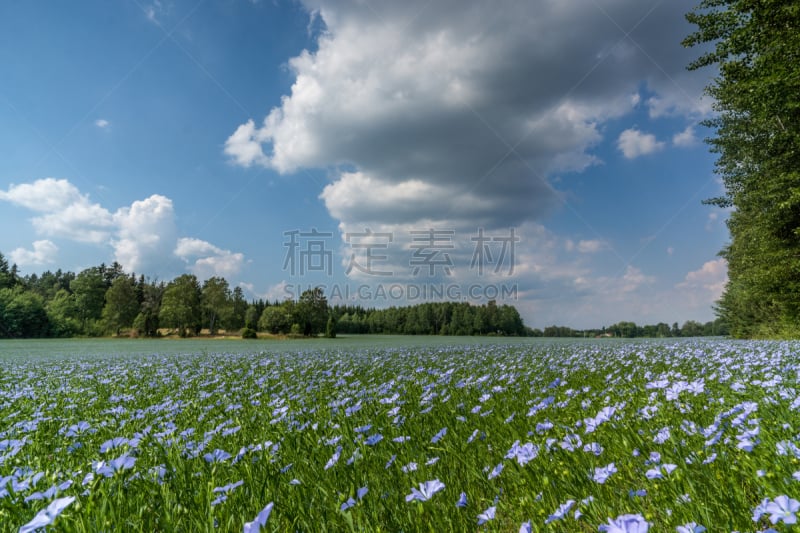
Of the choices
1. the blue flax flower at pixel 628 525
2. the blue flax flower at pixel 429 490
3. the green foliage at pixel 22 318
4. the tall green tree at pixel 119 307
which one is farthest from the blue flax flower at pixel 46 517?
the green foliage at pixel 22 318

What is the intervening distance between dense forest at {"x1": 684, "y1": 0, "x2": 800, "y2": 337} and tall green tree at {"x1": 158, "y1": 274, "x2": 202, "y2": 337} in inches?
2847

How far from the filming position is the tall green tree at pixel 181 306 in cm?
6481

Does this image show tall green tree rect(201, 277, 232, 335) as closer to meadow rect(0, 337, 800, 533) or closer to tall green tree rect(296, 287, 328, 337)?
tall green tree rect(296, 287, 328, 337)

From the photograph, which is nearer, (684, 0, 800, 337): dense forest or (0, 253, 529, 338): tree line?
(684, 0, 800, 337): dense forest

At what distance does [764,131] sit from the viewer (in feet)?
66.8

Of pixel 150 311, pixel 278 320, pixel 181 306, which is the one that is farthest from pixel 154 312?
pixel 278 320

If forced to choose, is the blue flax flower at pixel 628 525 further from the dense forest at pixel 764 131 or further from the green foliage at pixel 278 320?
the green foliage at pixel 278 320

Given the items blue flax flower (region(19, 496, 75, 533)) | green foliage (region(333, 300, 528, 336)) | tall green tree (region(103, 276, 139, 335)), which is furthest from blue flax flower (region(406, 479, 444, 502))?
green foliage (region(333, 300, 528, 336))

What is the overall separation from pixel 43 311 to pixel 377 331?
7458 centimetres

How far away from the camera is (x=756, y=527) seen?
75.2 inches

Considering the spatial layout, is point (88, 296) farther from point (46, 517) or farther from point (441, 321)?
point (46, 517)

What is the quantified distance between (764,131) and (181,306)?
7453 centimetres

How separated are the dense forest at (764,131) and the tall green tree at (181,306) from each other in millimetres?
72319

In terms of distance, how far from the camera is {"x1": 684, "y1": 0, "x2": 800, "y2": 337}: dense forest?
40.5ft
